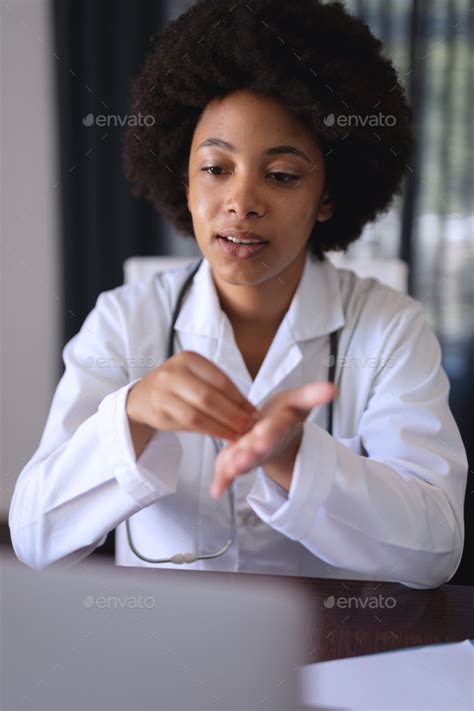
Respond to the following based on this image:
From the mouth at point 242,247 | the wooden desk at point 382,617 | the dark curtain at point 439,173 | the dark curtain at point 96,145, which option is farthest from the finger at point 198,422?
the dark curtain at point 96,145

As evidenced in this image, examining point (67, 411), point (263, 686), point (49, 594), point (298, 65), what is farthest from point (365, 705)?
point (298, 65)

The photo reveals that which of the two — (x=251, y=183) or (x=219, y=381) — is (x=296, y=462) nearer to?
(x=219, y=381)

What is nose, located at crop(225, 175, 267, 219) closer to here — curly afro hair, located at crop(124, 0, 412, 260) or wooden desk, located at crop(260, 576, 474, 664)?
curly afro hair, located at crop(124, 0, 412, 260)

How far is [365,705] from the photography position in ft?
2.34

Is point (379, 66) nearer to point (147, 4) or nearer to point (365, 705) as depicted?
point (365, 705)

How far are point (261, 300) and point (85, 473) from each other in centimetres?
46

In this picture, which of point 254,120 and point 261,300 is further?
point 261,300

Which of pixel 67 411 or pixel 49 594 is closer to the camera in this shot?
pixel 49 594

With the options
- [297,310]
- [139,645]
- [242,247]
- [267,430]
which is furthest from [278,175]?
[139,645]

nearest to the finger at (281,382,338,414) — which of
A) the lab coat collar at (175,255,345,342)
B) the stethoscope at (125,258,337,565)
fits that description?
the stethoscope at (125,258,337,565)

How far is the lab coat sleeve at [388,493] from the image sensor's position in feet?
3.16

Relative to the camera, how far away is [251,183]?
1161mm

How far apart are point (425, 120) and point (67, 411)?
182cm

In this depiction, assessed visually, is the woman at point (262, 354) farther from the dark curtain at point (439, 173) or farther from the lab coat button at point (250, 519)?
the dark curtain at point (439, 173)
